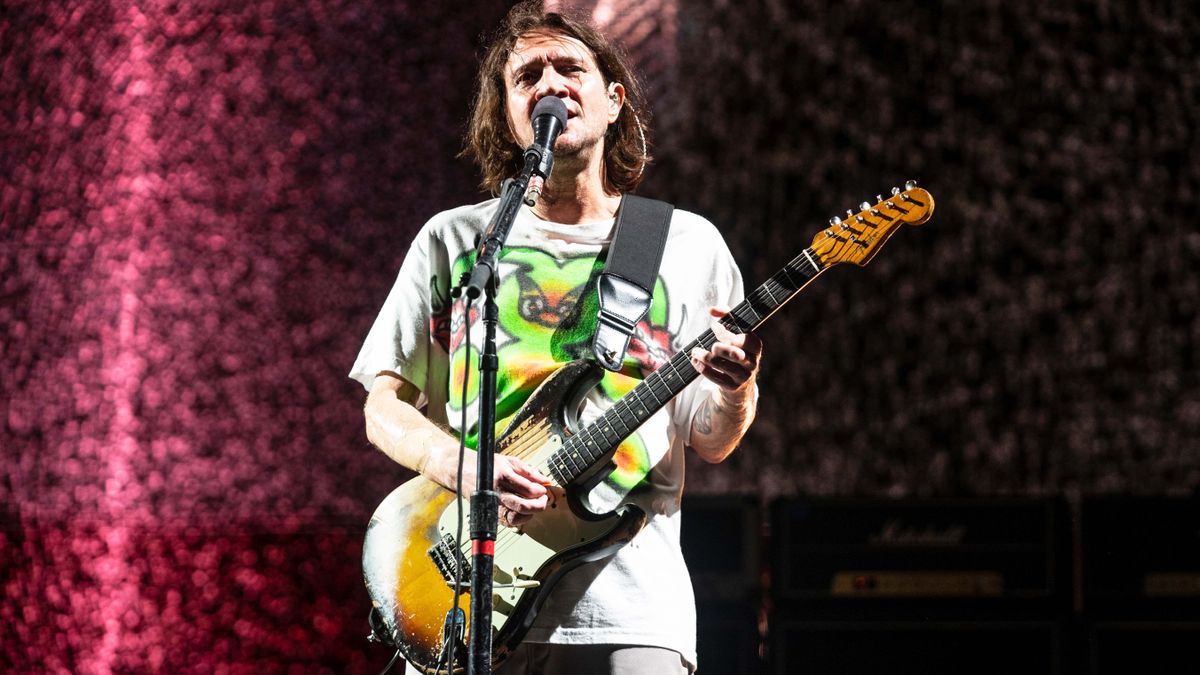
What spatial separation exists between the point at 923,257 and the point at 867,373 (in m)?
0.42

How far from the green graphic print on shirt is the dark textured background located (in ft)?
4.27

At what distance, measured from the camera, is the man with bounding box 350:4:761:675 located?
165cm

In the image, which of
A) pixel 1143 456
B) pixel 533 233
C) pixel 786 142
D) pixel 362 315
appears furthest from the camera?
pixel 786 142

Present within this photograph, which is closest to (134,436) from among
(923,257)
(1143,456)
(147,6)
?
(147,6)

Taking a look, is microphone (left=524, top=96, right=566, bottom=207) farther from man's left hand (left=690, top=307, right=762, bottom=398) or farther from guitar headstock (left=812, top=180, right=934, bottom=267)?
guitar headstock (left=812, top=180, right=934, bottom=267)

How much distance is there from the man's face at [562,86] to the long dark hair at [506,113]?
0.04m

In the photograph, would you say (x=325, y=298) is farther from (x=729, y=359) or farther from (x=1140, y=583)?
(x=1140, y=583)

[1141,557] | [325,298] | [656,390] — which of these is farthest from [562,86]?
[1141,557]

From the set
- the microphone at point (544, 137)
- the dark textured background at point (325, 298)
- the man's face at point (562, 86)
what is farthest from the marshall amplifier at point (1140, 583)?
→ the microphone at point (544, 137)

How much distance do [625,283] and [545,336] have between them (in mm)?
141

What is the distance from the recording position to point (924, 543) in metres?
2.83

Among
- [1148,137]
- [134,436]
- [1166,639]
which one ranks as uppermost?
[1148,137]

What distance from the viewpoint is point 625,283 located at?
1783 millimetres

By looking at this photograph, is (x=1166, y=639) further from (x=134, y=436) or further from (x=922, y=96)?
(x=134, y=436)
